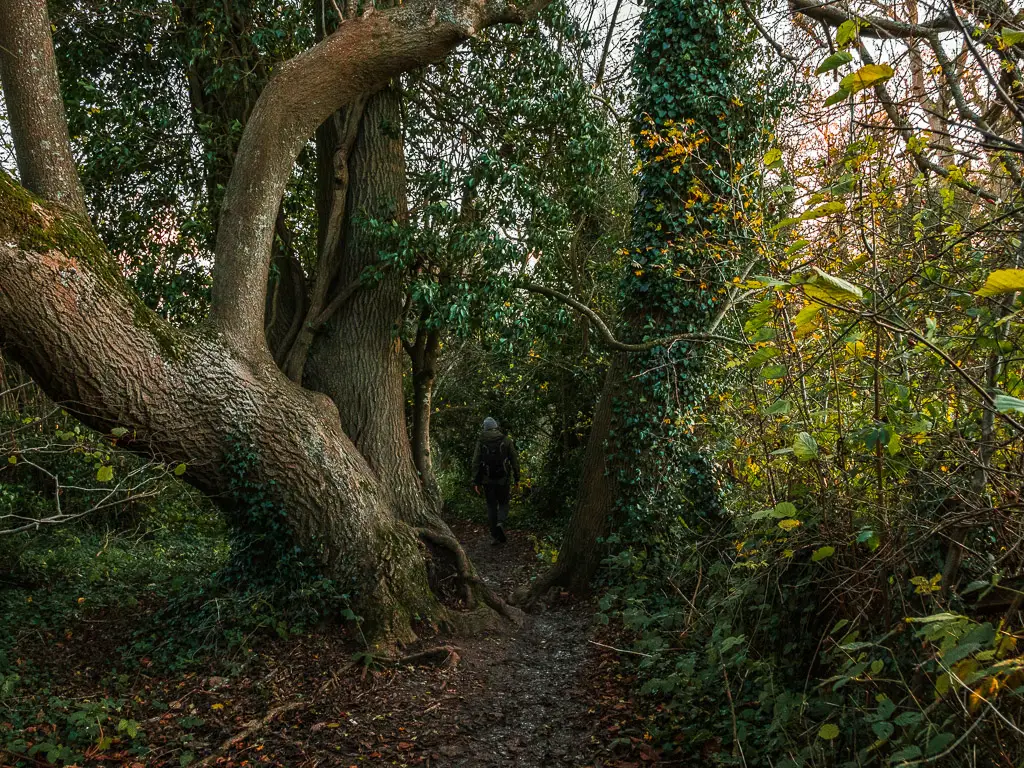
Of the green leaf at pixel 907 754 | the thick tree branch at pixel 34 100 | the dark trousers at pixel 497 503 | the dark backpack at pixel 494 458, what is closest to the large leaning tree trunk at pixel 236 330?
the thick tree branch at pixel 34 100

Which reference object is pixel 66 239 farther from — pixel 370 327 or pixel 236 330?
pixel 370 327

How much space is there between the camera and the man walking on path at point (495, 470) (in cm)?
1204

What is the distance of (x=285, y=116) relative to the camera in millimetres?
6168

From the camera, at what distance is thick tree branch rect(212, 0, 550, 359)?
614 cm

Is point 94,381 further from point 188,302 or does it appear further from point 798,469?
point 798,469

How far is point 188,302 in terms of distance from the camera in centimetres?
739

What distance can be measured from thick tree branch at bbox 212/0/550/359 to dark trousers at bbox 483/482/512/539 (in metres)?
6.41

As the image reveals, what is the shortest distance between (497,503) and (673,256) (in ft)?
20.7

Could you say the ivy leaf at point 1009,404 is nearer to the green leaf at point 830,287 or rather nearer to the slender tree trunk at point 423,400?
the green leaf at point 830,287

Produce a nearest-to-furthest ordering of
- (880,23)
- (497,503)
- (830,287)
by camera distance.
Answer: (830,287)
(880,23)
(497,503)

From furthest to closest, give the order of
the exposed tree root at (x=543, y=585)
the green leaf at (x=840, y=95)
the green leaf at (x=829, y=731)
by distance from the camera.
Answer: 1. the exposed tree root at (x=543, y=585)
2. the green leaf at (x=829, y=731)
3. the green leaf at (x=840, y=95)

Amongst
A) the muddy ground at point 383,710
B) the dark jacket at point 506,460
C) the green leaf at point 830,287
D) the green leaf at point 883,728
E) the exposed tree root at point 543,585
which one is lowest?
the muddy ground at point 383,710

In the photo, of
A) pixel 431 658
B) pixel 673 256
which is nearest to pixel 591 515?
pixel 431 658

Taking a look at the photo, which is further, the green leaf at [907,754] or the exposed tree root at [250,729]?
the exposed tree root at [250,729]
